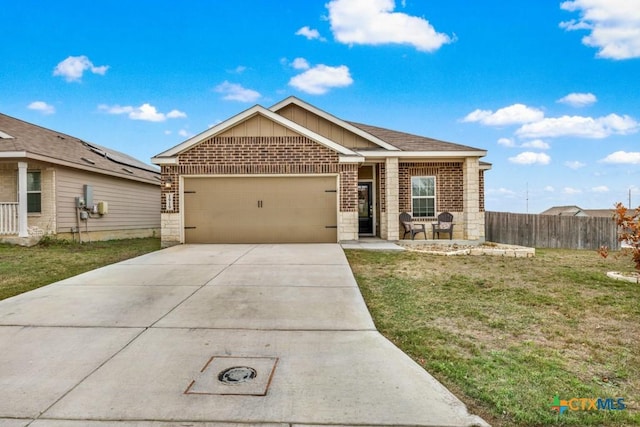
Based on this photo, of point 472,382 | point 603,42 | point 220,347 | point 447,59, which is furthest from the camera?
point 447,59

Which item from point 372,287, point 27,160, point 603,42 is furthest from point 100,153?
point 603,42

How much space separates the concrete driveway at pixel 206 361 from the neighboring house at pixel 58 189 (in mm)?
8606

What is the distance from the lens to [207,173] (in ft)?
36.2

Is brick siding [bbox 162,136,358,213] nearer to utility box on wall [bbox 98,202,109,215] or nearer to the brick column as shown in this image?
the brick column

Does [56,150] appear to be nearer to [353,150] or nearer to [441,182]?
[353,150]

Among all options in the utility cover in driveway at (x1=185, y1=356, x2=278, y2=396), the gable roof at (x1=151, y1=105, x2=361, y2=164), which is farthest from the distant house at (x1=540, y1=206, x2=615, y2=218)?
the utility cover in driveway at (x1=185, y1=356, x2=278, y2=396)

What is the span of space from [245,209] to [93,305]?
667cm

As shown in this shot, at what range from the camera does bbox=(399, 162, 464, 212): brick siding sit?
13.0 metres

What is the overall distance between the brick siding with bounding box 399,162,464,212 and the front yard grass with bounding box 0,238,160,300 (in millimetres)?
8988

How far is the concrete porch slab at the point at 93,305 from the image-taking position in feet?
13.4

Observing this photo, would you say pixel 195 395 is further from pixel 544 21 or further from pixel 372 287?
pixel 544 21

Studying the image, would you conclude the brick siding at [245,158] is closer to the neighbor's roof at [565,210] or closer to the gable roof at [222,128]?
the gable roof at [222,128]

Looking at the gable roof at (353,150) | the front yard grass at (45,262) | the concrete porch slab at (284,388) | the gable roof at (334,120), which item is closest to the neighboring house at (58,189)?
the front yard grass at (45,262)

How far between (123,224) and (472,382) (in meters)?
16.6
